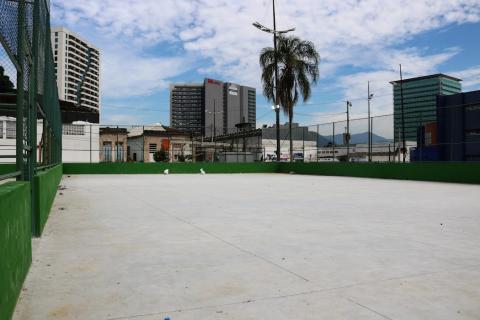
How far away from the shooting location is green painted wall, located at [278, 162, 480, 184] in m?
22.0

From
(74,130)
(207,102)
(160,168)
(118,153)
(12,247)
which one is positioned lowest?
(160,168)

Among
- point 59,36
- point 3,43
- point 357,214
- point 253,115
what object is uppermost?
point 59,36

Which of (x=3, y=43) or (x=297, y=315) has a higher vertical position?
(x=3, y=43)

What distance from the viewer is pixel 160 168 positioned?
115ft

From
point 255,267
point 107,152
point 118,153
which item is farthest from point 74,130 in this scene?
point 255,267

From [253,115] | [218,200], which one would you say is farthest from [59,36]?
[218,200]

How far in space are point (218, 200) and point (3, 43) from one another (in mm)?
9079

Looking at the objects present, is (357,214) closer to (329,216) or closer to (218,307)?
(329,216)

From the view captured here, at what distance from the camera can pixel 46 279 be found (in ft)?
13.8

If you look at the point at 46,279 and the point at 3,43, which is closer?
the point at 3,43

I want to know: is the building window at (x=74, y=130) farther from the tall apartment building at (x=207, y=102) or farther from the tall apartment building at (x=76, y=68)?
the tall apartment building at (x=207, y=102)

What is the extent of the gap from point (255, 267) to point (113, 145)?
3377cm

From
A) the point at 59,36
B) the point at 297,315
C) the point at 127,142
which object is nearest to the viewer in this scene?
the point at 297,315

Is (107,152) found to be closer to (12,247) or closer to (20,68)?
(20,68)
